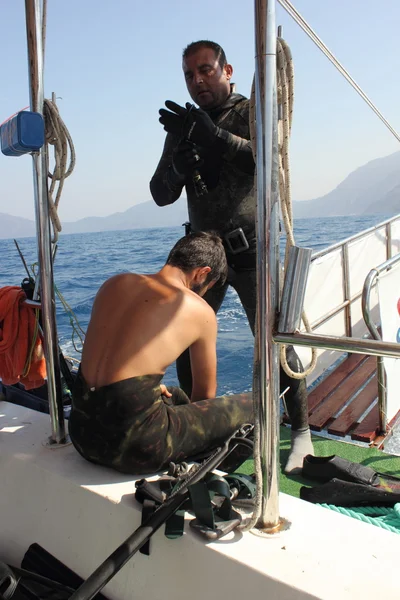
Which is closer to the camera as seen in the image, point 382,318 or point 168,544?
point 168,544

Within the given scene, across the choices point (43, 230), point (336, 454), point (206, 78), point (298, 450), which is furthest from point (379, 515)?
point (206, 78)

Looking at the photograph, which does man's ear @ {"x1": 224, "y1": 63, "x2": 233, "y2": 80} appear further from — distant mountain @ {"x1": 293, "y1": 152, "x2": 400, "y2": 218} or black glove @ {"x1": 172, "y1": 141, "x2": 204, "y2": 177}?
distant mountain @ {"x1": 293, "y1": 152, "x2": 400, "y2": 218}

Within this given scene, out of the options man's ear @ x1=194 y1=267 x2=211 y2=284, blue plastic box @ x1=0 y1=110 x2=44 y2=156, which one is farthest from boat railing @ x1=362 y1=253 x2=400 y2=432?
blue plastic box @ x1=0 y1=110 x2=44 y2=156

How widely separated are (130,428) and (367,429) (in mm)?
1732

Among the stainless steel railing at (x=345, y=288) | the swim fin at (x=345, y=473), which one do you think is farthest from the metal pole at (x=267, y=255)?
the stainless steel railing at (x=345, y=288)

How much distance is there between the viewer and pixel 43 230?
1.69m

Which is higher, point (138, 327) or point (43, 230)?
point (43, 230)

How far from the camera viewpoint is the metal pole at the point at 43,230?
5.26ft

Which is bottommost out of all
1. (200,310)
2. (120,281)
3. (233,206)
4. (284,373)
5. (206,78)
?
(284,373)

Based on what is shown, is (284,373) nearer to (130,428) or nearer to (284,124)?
(130,428)

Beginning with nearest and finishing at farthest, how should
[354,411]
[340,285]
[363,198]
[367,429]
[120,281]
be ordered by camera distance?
[120,281] < [367,429] < [354,411] < [340,285] < [363,198]

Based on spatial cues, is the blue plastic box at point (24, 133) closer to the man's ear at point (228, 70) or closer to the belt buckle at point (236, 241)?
the belt buckle at point (236, 241)

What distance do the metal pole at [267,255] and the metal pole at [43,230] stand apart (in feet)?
2.83

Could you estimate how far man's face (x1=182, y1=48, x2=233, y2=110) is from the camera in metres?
2.46
